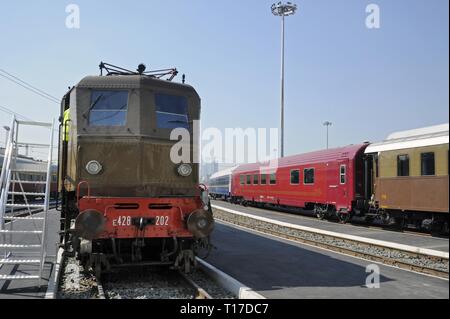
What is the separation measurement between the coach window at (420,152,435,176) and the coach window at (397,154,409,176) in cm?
106

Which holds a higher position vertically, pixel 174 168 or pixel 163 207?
pixel 174 168

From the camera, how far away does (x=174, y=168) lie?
836cm

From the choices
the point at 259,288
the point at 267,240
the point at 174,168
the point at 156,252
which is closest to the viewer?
the point at 259,288

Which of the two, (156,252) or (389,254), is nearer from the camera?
(156,252)

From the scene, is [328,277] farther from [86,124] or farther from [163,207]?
[86,124]

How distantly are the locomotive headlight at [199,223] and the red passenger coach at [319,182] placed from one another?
12.3 m

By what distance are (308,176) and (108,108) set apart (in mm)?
16351

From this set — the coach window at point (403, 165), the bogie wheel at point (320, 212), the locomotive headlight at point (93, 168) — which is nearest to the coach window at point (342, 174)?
the bogie wheel at point (320, 212)

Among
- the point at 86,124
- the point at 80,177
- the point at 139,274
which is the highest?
the point at 86,124

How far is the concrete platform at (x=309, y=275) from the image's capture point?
6.75 meters

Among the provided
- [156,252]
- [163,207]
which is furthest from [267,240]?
[163,207]

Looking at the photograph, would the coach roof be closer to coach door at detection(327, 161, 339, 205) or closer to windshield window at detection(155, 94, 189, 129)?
coach door at detection(327, 161, 339, 205)
